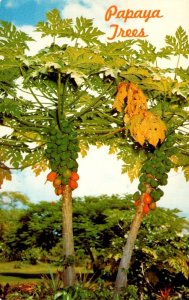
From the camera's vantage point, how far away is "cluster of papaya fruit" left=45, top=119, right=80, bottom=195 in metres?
7.53

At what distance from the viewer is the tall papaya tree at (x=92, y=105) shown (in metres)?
6.18

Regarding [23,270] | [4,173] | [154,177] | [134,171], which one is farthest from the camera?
[23,270]

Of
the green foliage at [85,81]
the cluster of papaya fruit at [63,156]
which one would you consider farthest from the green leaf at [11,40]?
the cluster of papaya fruit at [63,156]

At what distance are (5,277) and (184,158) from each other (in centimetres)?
1130

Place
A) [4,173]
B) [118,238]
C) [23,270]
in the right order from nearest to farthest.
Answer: [4,173]
[118,238]
[23,270]

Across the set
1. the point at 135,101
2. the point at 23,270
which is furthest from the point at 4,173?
the point at 23,270

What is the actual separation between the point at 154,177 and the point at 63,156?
154cm

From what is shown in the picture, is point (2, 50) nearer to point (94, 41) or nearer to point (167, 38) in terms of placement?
point (94, 41)

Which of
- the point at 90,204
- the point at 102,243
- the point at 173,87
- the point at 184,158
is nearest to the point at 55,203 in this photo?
the point at 90,204

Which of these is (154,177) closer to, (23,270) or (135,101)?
(135,101)

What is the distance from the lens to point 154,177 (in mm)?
7863

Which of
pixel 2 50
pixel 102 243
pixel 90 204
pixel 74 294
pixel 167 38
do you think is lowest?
pixel 74 294

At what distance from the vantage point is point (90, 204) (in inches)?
525

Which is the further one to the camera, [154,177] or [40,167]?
[40,167]
